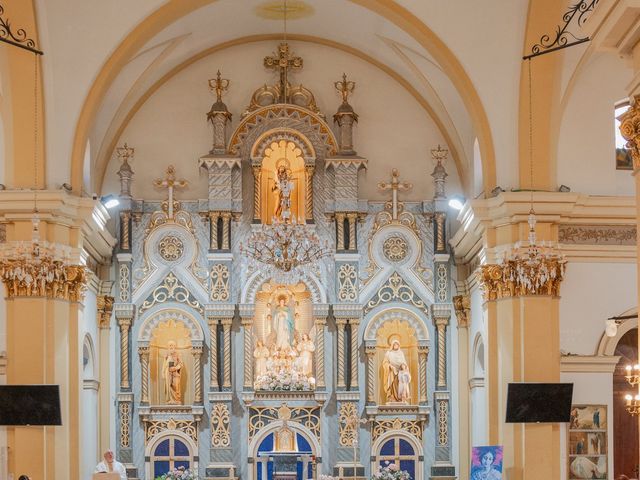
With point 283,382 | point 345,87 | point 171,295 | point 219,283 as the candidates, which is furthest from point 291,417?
point 345,87

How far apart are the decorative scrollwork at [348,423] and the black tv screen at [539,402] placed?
5394 mm

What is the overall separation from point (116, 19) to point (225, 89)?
500cm

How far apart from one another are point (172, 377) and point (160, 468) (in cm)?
170

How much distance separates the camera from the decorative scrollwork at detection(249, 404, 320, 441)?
2350 centimetres

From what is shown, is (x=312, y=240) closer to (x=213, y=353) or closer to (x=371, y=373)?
(x=213, y=353)

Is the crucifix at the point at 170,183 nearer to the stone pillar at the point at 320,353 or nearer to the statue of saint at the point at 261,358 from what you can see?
the statue of saint at the point at 261,358

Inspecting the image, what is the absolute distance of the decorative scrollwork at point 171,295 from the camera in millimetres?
23766

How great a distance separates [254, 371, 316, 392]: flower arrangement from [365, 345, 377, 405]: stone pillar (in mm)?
1109

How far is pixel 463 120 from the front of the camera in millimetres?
23031

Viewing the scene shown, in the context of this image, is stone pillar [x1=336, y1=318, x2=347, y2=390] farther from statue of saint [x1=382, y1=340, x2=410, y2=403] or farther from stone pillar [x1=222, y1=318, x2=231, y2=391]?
stone pillar [x1=222, y1=318, x2=231, y2=391]

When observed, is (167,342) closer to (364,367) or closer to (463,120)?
(364,367)

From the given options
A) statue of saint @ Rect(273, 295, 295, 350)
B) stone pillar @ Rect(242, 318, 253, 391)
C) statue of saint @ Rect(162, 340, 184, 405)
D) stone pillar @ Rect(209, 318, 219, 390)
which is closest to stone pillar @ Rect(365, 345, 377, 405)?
statue of saint @ Rect(273, 295, 295, 350)

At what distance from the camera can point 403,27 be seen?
65.4 ft

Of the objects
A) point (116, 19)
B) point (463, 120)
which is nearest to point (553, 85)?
point (463, 120)
